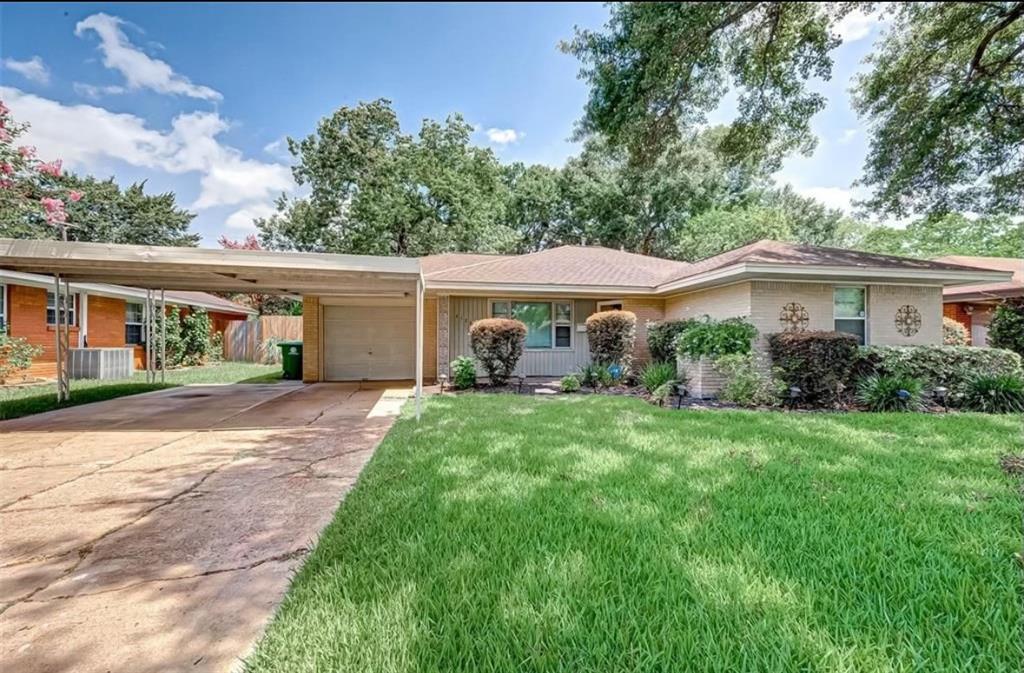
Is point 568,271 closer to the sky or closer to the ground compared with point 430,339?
closer to the sky

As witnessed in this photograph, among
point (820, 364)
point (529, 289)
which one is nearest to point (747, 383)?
point (820, 364)

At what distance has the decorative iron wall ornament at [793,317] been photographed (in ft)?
30.1

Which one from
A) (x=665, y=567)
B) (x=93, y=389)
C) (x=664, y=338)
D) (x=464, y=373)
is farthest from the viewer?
(x=664, y=338)

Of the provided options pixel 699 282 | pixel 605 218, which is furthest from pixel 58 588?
pixel 605 218

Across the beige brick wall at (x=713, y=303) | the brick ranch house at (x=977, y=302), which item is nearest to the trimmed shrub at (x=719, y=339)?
the beige brick wall at (x=713, y=303)

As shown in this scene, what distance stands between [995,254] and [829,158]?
26.1 m

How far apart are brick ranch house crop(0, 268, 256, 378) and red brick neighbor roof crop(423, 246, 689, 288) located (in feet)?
32.2

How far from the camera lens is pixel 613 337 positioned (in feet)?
35.4

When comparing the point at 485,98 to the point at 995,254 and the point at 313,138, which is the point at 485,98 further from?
the point at 995,254

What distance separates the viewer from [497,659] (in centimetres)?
179

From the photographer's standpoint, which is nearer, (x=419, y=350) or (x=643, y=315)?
(x=419, y=350)

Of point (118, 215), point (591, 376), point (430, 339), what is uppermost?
point (118, 215)

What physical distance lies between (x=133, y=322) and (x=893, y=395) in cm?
2220

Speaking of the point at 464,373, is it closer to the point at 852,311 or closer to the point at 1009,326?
the point at 852,311
